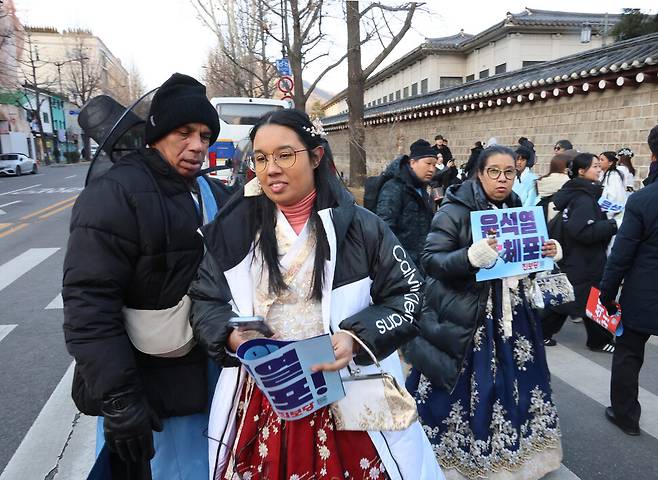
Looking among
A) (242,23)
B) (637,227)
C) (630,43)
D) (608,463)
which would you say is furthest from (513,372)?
(242,23)

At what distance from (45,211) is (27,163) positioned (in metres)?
A: 22.0

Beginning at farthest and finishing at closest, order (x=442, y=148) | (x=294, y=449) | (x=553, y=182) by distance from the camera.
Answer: (x=442, y=148)
(x=553, y=182)
(x=294, y=449)

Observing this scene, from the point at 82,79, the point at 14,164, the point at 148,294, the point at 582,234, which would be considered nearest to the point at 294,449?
the point at 148,294

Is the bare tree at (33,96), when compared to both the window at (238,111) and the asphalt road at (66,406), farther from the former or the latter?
the asphalt road at (66,406)

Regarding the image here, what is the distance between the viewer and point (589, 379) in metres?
3.93

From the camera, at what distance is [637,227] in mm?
2840

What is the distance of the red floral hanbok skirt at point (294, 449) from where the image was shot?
1.55 metres

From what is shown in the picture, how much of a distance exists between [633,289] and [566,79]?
306 inches

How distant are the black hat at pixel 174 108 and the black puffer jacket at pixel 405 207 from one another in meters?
2.43

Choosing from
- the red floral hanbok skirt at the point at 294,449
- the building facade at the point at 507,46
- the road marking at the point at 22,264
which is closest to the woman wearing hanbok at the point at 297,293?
the red floral hanbok skirt at the point at 294,449

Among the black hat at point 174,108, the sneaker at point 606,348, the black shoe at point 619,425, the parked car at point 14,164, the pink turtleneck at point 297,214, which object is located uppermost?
the parked car at point 14,164

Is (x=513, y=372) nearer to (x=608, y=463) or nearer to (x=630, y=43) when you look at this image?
(x=608, y=463)

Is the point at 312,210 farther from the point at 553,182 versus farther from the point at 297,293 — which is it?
the point at 553,182

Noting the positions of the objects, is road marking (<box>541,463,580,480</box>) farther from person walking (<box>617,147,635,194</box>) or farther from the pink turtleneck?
person walking (<box>617,147,635,194</box>)
